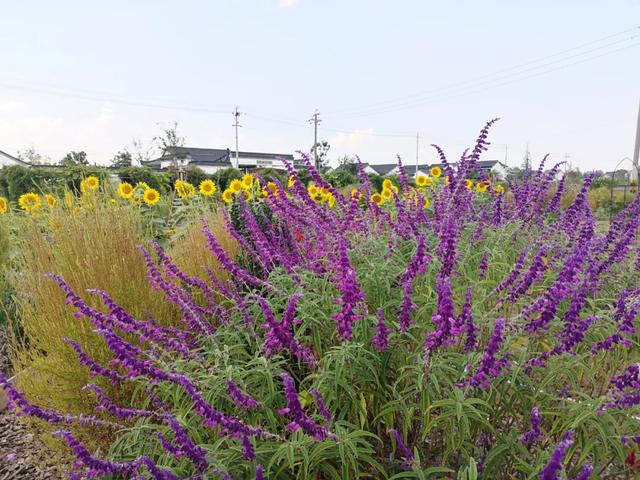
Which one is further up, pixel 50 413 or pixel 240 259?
pixel 240 259

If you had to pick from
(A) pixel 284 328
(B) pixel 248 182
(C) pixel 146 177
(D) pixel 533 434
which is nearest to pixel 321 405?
(A) pixel 284 328

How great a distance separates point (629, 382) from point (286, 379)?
3.62ft

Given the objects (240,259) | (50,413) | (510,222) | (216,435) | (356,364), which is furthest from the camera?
(240,259)

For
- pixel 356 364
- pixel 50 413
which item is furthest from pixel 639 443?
pixel 50 413

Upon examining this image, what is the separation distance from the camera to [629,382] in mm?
1370

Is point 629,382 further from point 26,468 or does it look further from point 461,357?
point 26,468

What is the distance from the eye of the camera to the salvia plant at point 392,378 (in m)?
1.33

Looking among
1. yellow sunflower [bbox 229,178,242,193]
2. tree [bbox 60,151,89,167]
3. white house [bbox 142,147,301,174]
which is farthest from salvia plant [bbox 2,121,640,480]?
white house [bbox 142,147,301,174]

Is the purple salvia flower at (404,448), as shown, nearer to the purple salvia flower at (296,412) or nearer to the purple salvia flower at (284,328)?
the purple salvia flower at (296,412)

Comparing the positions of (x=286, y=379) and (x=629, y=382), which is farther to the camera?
(x=629, y=382)

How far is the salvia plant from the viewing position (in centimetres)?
133

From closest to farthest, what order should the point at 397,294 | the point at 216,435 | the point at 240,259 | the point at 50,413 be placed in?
the point at 50,413 → the point at 216,435 → the point at 397,294 → the point at 240,259

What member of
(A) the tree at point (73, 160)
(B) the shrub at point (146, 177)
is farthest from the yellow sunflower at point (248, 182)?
(B) the shrub at point (146, 177)

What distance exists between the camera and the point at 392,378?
1872 millimetres
